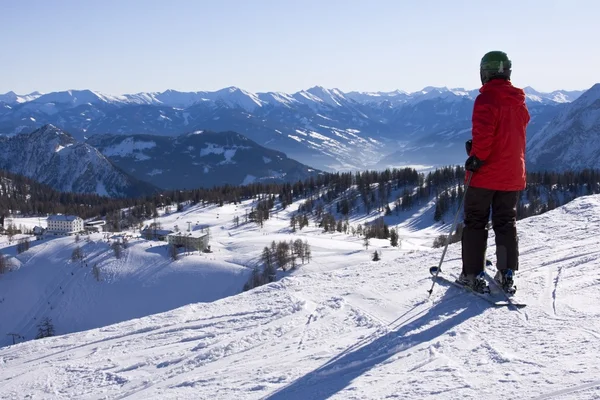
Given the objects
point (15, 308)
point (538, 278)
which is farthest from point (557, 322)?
point (15, 308)

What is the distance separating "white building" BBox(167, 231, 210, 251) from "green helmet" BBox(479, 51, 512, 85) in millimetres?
81864

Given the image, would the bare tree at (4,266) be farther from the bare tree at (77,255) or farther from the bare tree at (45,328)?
the bare tree at (45,328)

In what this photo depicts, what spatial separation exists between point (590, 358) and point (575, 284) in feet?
9.69

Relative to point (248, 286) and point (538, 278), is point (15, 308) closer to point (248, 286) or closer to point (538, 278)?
point (248, 286)

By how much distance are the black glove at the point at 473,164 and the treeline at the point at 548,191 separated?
118 m

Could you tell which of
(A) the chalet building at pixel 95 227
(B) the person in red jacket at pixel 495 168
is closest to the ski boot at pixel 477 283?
(B) the person in red jacket at pixel 495 168

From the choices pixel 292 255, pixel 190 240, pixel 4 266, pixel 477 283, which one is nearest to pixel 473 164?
pixel 477 283

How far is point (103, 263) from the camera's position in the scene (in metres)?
80.6

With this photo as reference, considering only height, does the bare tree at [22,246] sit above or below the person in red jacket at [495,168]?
below

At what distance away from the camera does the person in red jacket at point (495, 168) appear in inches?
267

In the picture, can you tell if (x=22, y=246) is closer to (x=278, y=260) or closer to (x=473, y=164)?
(x=278, y=260)

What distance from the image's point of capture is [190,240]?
3423 inches

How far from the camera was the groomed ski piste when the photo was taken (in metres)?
4.88

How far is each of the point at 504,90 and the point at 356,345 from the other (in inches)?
159
